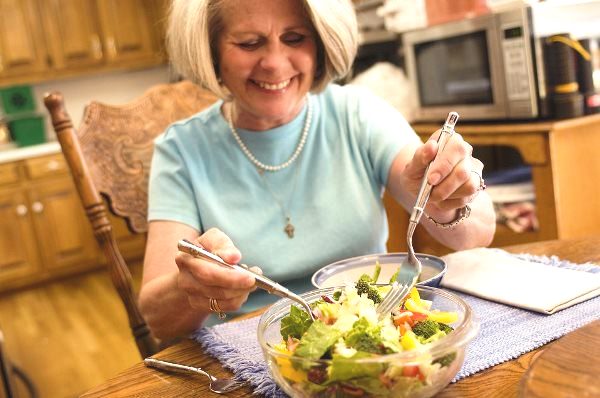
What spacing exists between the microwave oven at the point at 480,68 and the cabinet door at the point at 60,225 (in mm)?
2611

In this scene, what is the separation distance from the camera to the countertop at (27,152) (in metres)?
4.17

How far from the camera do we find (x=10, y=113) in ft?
14.6

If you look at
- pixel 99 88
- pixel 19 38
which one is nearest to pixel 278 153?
pixel 19 38

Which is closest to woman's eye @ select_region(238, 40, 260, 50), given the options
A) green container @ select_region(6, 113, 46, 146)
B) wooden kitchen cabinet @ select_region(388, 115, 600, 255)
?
wooden kitchen cabinet @ select_region(388, 115, 600, 255)

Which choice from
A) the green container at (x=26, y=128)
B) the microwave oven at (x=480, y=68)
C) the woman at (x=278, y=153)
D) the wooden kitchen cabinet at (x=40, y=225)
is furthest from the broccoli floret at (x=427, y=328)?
the green container at (x=26, y=128)

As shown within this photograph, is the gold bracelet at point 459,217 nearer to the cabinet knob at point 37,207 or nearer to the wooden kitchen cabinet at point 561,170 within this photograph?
the wooden kitchen cabinet at point 561,170

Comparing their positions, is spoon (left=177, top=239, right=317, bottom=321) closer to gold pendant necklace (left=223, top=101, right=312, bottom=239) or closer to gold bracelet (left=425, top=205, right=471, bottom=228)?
gold bracelet (left=425, top=205, right=471, bottom=228)

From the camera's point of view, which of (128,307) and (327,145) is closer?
(128,307)

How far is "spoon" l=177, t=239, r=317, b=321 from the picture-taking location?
0.76m

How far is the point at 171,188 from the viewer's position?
130 cm

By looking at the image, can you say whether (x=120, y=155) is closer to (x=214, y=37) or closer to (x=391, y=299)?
(x=214, y=37)

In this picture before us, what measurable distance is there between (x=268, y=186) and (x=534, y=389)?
0.84 metres

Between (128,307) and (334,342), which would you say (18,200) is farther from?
(334,342)

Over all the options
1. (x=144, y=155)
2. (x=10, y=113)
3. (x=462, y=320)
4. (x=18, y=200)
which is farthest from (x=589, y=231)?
(x=10, y=113)
